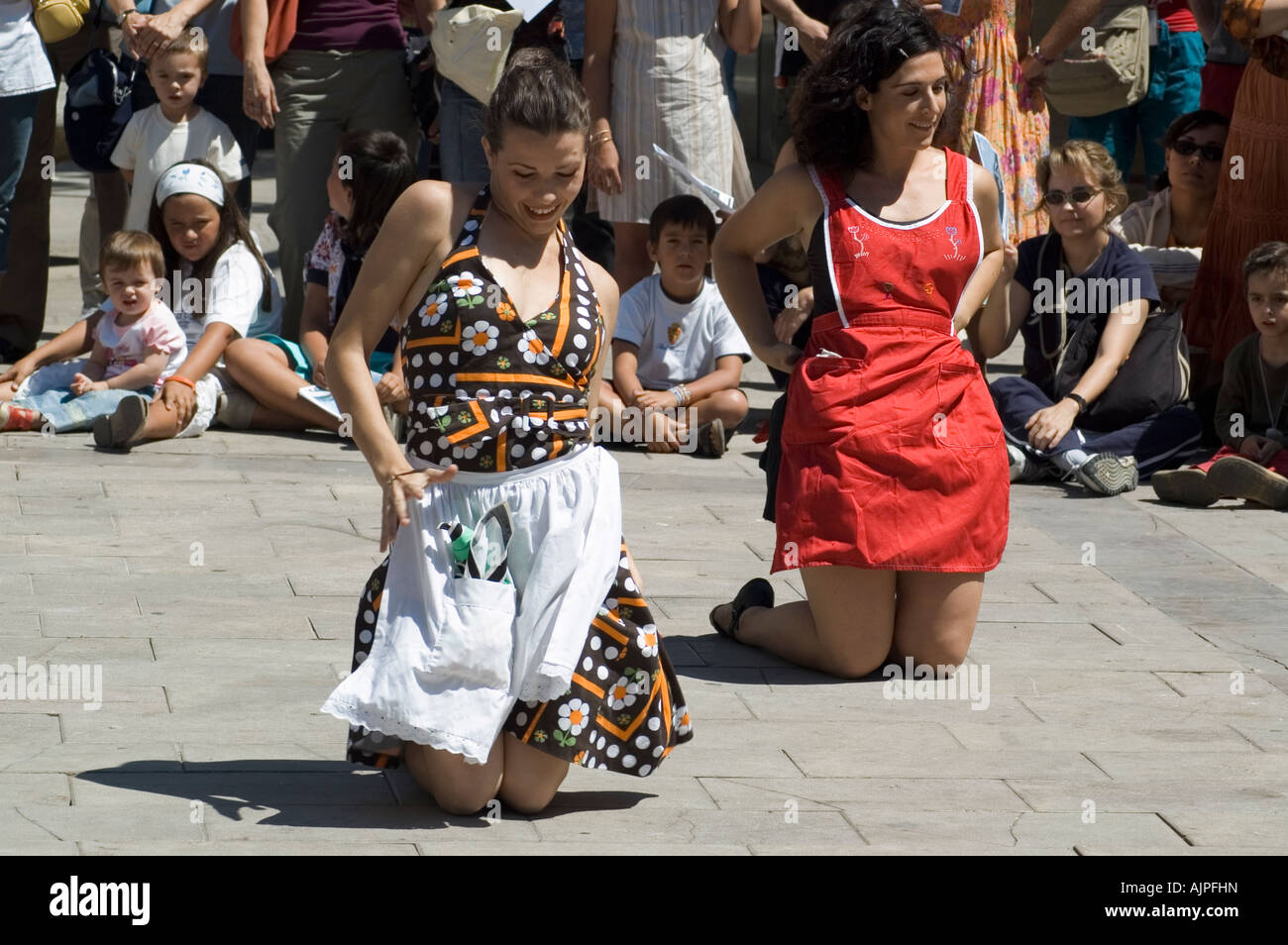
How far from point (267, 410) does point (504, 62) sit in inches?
65.4

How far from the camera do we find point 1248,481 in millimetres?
6754

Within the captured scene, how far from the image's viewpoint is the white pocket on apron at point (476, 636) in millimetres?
3662

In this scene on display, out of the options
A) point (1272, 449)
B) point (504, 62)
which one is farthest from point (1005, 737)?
point (504, 62)

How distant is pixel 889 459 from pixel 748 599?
1.93 feet

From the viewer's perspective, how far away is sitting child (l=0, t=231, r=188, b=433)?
7.36 metres

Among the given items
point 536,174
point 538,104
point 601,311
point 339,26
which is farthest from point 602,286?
Answer: point 339,26

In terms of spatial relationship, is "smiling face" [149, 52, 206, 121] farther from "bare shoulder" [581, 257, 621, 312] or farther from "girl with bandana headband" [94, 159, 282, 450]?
"bare shoulder" [581, 257, 621, 312]

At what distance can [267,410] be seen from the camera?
7688 mm

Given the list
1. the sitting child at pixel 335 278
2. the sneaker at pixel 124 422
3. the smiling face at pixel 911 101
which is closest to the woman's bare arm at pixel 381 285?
the smiling face at pixel 911 101

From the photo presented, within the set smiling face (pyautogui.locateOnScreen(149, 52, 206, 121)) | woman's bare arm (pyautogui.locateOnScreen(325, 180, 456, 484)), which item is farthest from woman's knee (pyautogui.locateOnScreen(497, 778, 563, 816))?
smiling face (pyautogui.locateOnScreen(149, 52, 206, 121))

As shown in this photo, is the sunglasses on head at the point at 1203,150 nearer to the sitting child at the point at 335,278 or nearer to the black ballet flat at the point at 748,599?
the sitting child at the point at 335,278

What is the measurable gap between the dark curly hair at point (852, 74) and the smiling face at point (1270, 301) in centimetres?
232

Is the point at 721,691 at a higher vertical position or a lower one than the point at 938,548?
lower

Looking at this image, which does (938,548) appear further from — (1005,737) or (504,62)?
(504,62)
